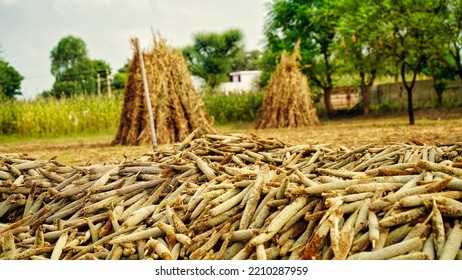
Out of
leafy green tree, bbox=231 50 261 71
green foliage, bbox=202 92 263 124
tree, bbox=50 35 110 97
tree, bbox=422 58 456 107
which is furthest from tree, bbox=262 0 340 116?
leafy green tree, bbox=231 50 261 71

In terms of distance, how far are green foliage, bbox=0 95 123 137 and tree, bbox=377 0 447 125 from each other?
10.2m

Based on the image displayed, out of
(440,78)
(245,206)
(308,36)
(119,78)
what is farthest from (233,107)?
(119,78)

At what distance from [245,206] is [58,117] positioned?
17.9 meters

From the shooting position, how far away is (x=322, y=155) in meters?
4.52

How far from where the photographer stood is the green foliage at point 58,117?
19212 mm

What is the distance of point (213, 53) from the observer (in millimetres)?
51125

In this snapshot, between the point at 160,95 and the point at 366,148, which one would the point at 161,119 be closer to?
the point at 160,95

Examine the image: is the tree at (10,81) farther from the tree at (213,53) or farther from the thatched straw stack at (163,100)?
the tree at (213,53)

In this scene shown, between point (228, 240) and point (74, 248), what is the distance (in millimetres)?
957

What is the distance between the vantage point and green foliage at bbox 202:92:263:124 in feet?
88.5

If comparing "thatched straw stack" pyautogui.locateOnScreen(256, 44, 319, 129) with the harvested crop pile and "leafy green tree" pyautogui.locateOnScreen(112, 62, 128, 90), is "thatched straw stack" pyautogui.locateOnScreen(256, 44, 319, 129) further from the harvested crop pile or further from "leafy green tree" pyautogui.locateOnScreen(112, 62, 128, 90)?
"leafy green tree" pyautogui.locateOnScreen(112, 62, 128, 90)

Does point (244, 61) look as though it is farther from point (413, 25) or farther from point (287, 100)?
point (413, 25)

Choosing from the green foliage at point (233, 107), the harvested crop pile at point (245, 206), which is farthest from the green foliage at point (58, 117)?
the harvested crop pile at point (245, 206)
